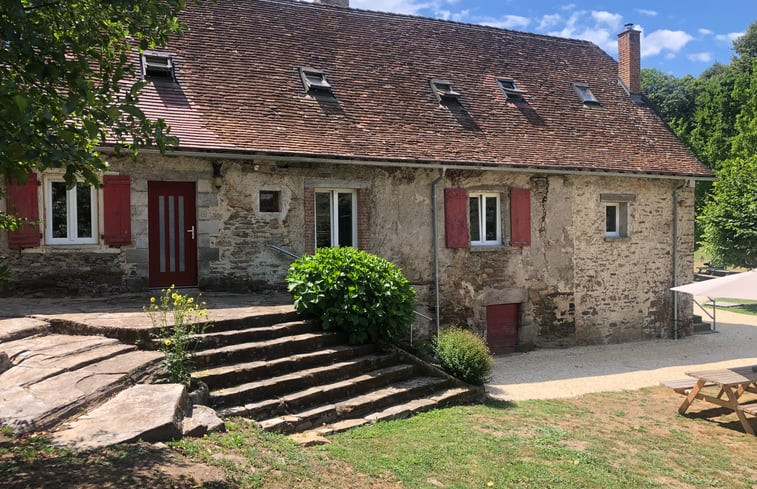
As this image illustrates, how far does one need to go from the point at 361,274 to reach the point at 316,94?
551 centimetres

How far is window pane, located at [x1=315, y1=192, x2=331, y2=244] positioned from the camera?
11305 mm

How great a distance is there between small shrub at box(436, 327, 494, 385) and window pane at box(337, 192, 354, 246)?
3.68m

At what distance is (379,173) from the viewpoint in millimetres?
11461

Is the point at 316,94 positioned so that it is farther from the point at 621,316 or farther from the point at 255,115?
the point at 621,316

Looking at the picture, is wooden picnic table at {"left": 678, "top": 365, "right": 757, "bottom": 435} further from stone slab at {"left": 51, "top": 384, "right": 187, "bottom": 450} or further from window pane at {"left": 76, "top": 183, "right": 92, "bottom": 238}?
window pane at {"left": 76, "top": 183, "right": 92, "bottom": 238}

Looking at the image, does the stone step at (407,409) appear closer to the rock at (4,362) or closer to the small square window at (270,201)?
the rock at (4,362)

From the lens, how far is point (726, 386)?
774 cm

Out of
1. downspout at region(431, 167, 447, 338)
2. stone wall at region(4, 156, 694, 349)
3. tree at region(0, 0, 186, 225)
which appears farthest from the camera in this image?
downspout at region(431, 167, 447, 338)

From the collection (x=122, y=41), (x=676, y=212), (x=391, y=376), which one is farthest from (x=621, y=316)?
(x=122, y=41)

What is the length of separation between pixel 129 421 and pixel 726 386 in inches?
284

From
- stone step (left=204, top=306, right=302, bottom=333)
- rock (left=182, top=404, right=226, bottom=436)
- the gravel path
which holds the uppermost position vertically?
stone step (left=204, top=306, right=302, bottom=333)

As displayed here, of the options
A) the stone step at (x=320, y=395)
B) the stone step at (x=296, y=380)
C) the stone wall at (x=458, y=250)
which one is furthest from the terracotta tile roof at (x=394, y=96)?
the stone step at (x=320, y=395)

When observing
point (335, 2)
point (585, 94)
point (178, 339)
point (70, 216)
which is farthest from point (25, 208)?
point (585, 94)

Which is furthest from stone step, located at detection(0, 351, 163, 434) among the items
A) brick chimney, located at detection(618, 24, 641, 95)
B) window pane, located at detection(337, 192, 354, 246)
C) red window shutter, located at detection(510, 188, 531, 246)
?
brick chimney, located at detection(618, 24, 641, 95)
